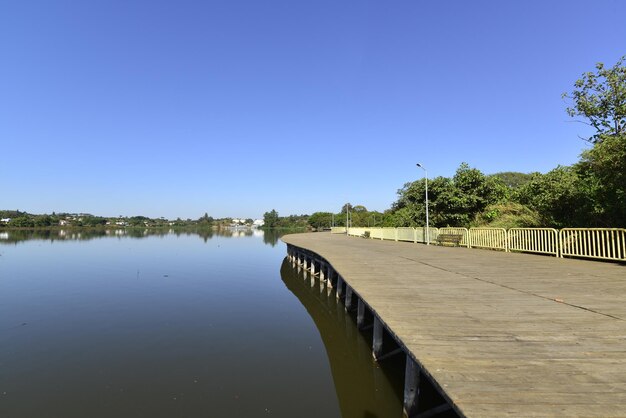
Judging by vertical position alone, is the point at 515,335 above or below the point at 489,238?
below

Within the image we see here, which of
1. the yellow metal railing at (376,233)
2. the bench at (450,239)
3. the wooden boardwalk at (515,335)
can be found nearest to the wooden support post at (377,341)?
the wooden boardwalk at (515,335)

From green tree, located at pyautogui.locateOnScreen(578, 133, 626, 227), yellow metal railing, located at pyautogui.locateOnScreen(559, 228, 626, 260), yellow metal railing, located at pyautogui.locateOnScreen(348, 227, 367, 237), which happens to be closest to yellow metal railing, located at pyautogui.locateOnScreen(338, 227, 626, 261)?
yellow metal railing, located at pyautogui.locateOnScreen(559, 228, 626, 260)

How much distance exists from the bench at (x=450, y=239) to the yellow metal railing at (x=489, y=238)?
3.69 feet

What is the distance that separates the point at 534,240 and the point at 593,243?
9.38 ft

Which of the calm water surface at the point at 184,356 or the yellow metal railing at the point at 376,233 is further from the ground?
the yellow metal railing at the point at 376,233

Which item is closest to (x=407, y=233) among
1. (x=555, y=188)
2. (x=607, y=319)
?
(x=555, y=188)

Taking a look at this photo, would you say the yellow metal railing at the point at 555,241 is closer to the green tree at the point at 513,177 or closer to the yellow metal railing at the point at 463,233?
the yellow metal railing at the point at 463,233

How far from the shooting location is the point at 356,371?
686 cm

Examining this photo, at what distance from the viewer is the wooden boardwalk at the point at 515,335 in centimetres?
289

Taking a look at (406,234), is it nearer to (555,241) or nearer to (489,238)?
(489,238)

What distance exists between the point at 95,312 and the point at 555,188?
19457 millimetres

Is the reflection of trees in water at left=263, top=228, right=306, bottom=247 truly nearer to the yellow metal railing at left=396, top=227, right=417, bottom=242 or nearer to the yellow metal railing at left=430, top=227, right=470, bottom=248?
the yellow metal railing at left=396, top=227, right=417, bottom=242

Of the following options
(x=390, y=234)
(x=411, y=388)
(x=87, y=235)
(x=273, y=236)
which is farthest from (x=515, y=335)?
(x=87, y=235)

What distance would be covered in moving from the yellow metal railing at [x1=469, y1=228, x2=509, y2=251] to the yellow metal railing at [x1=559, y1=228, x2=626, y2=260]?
3.15 metres
